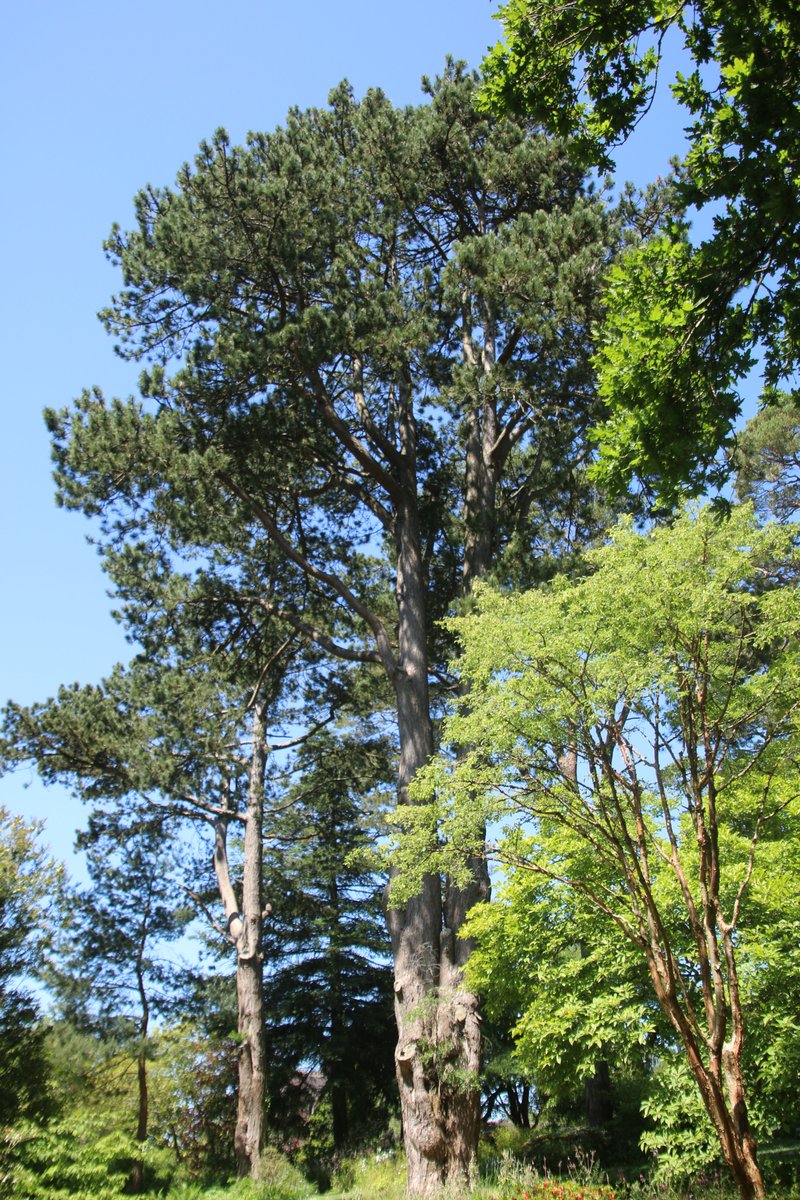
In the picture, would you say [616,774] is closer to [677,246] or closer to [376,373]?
[677,246]

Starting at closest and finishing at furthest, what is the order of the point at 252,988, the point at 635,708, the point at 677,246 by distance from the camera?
the point at 677,246 < the point at 635,708 < the point at 252,988

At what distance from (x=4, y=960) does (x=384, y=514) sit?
9.36 meters

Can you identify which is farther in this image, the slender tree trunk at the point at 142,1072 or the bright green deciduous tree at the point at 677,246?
the slender tree trunk at the point at 142,1072

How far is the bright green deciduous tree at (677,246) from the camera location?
3955 millimetres

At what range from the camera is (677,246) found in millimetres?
4430

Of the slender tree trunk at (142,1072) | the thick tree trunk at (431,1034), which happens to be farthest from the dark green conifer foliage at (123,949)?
the thick tree trunk at (431,1034)

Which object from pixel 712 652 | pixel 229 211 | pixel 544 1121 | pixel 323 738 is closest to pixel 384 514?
pixel 229 211

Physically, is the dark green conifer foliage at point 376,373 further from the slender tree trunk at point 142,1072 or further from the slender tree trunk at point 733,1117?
the slender tree trunk at point 142,1072

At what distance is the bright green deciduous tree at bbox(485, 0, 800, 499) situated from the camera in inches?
156

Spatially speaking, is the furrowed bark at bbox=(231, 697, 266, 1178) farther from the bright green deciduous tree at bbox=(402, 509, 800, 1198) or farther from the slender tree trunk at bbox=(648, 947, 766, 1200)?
the slender tree trunk at bbox=(648, 947, 766, 1200)

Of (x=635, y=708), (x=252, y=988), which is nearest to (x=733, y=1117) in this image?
(x=635, y=708)

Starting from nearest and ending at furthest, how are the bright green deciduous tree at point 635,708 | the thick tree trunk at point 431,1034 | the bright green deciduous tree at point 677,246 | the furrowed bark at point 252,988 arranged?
the bright green deciduous tree at point 677,246 → the bright green deciduous tree at point 635,708 → the thick tree trunk at point 431,1034 → the furrowed bark at point 252,988

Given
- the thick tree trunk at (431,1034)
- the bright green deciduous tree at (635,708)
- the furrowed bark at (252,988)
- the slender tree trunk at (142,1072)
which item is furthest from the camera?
the slender tree trunk at (142,1072)

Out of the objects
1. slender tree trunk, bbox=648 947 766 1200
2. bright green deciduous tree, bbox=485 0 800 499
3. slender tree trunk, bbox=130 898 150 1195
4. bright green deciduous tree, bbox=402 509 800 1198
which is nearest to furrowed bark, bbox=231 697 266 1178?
slender tree trunk, bbox=130 898 150 1195
